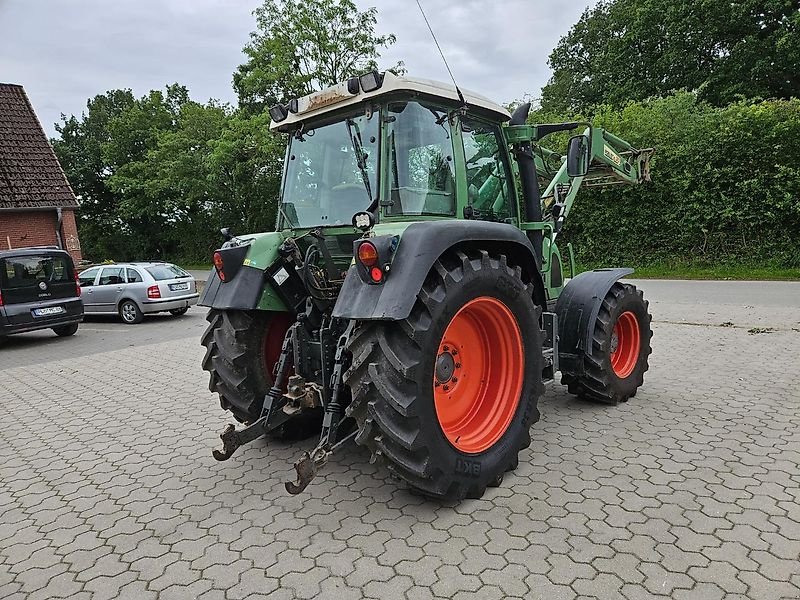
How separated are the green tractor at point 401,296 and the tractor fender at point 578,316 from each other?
→ 0.7 inches

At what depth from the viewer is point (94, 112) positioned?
37.7 m

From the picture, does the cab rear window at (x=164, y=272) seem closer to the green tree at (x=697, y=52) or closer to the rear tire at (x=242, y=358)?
the rear tire at (x=242, y=358)

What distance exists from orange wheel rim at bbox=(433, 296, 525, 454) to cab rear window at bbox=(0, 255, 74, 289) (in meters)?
9.77

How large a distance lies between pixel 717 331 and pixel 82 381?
890 cm

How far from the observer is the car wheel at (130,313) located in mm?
12719

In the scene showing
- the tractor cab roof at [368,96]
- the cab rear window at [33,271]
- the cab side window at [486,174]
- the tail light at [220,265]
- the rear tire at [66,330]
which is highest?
the tractor cab roof at [368,96]

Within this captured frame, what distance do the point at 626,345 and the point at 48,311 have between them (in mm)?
10176

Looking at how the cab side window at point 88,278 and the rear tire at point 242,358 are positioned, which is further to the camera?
the cab side window at point 88,278

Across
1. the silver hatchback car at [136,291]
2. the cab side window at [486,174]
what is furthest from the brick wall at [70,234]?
the cab side window at [486,174]

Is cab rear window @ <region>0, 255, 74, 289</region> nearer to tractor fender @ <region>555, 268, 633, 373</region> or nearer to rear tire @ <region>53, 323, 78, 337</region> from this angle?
rear tire @ <region>53, 323, 78, 337</region>

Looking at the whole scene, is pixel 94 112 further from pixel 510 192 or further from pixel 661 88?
pixel 510 192

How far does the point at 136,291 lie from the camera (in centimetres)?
1266

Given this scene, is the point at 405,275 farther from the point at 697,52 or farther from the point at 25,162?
the point at 697,52

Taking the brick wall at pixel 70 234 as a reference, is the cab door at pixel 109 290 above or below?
below
